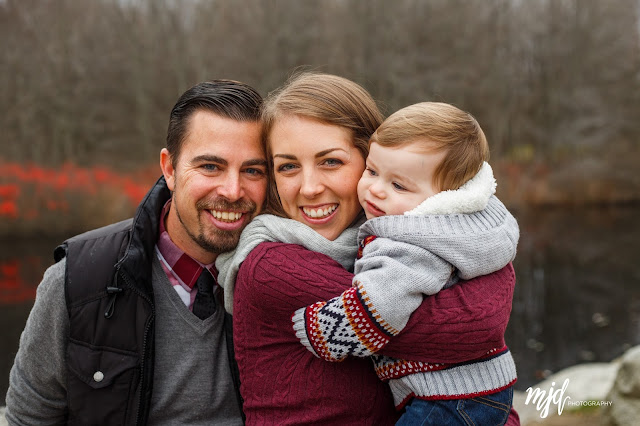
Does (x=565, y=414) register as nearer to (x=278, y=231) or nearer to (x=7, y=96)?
(x=278, y=231)

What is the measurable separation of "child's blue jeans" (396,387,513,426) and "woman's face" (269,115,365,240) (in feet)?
2.30

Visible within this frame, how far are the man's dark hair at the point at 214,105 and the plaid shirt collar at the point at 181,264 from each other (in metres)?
0.40

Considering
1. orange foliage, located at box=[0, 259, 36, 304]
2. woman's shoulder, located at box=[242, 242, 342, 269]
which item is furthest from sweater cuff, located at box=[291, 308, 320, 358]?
orange foliage, located at box=[0, 259, 36, 304]

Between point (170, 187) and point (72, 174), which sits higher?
point (170, 187)

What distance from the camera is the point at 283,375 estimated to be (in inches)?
81.0

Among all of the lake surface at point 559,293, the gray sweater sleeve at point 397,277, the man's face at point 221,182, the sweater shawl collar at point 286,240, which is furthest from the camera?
the lake surface at point 559,293

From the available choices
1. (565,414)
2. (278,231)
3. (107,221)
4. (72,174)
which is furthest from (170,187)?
(72,174)

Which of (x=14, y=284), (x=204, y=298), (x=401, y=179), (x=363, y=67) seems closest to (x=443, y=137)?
(x=401, y=179)

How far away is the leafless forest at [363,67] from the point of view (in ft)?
49.0

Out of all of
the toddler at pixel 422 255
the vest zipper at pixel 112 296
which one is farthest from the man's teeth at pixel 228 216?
the toddler at pixel 422 255

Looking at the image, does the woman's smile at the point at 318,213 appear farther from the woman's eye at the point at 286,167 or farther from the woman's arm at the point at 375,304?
the woman's arm at the point at 375,304

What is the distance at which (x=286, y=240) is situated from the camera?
2.14 meters

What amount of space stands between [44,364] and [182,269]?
0.66 metres

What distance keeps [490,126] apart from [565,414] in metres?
13.8
